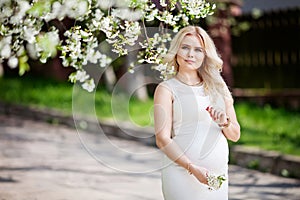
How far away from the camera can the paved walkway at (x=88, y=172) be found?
7.12 m

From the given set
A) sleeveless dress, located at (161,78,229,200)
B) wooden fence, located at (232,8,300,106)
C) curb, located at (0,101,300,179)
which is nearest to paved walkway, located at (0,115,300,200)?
curb, located at (0,101,300,179)

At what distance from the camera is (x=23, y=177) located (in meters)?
7.84

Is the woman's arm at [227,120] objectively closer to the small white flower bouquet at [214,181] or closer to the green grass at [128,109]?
the small white flower bouquet at [214,181]

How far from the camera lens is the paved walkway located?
712 cm

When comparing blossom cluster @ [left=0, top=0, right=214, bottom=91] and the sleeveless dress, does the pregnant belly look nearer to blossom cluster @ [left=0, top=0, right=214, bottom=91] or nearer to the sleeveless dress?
the sleeveless dress

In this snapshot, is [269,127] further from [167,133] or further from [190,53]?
[167,133]

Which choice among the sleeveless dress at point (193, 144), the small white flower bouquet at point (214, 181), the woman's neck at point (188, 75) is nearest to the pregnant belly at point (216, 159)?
the sleeveless dress at point (193, 144)

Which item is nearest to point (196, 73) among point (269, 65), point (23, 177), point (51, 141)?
point (23, 177)

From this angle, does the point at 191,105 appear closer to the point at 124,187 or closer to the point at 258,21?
the point at 124,187

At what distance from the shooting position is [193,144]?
4398 mm

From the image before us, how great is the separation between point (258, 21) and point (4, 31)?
1105cm

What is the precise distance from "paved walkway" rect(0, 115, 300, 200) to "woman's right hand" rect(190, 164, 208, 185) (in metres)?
2.79

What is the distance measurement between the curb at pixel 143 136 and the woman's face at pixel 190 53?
3877 millimetres

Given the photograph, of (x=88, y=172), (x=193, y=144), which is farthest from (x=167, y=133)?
(x=88, y=172)
